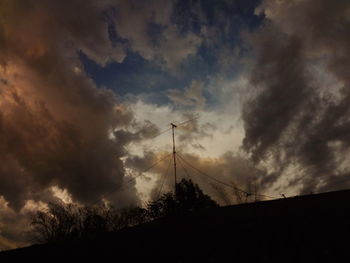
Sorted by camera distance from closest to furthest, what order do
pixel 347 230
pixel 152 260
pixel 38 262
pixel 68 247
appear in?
pixel 347 230 < pixel 152 260 < pixel 38 262 < pixel 68 247

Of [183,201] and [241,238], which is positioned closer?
[241,238]

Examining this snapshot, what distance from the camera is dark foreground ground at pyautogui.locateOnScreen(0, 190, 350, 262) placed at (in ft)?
25.0

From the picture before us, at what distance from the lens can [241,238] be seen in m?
9.09

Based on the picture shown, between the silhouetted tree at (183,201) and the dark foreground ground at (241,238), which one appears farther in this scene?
the silhouetted tree at (183,201)

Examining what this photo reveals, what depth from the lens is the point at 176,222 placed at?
42.0 ft

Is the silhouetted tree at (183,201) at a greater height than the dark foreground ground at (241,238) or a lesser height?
greater

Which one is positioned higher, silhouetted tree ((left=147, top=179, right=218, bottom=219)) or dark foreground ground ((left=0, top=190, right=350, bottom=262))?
silhouetted tree ((left=147, top=179, right=218, bottom=219))

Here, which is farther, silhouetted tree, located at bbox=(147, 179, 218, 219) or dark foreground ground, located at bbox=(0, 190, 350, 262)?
silhouetted tree, located at bbox=(147, 179, 218, 219)

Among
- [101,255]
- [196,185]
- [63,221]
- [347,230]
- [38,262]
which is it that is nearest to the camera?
[347,230]

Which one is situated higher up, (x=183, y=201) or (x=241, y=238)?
(x=183, y=201)

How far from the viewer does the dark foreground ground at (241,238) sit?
7613 mm

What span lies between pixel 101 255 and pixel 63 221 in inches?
2403

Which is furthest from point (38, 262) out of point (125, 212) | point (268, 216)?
point (125, 212)

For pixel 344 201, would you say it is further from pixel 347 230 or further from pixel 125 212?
pixel 125 212
